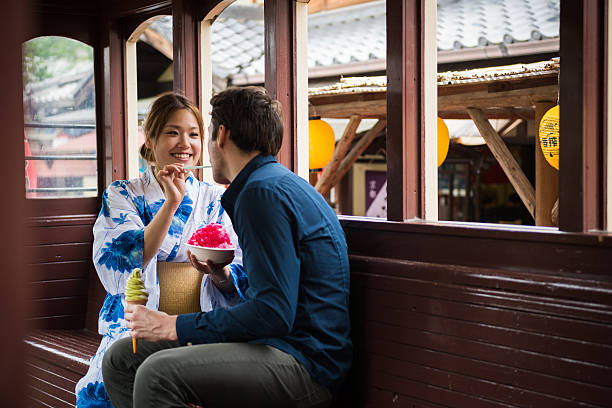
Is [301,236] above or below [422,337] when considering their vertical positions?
above

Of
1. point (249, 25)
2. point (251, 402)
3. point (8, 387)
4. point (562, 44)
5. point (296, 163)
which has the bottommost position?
point (251, 402)

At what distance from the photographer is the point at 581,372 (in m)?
2.02

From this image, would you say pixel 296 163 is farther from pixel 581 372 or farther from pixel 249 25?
pixel 249 25

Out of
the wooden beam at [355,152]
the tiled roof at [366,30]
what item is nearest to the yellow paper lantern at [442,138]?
the tiled roof at [366,30]

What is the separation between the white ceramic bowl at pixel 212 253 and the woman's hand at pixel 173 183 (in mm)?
292

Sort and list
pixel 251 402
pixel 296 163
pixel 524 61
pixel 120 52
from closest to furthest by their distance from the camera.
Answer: pixel 251 402 → pixel 296 163 → pixel 120 52 → pixel 524 61

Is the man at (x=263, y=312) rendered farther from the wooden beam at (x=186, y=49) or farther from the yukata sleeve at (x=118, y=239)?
the wooden beam at (x=186, y=49)

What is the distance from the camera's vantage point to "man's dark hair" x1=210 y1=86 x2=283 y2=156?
2.41m

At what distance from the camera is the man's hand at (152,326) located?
7.32 ft

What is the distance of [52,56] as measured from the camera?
4.71 metres

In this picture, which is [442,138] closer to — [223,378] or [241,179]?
[241,179]

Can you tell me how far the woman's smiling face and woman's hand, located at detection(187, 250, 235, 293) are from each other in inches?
24.8

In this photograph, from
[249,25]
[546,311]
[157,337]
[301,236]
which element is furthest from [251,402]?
[249,25]

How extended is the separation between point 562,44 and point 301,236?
112 cm
